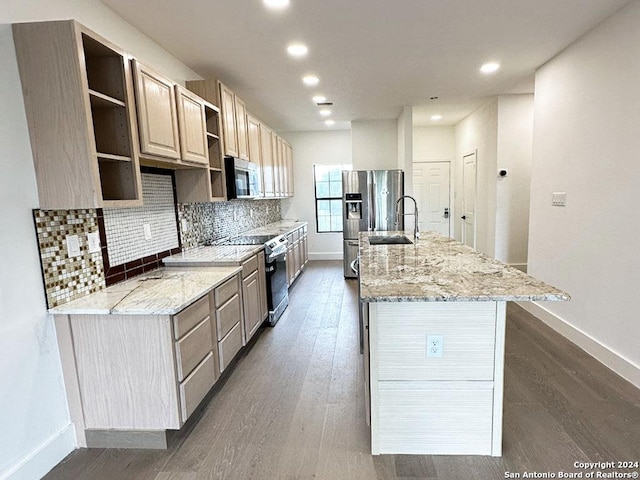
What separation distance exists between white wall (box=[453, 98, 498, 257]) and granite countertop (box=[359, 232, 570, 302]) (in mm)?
2688

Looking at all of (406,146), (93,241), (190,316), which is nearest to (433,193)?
(406,146)

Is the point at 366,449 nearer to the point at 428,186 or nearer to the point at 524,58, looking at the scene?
the point at 524,58

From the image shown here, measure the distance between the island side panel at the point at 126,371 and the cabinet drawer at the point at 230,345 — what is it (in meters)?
0.61

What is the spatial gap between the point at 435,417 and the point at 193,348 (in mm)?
1382

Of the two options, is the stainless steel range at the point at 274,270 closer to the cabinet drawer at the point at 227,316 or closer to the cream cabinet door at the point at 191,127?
the cabinet drawer at the point at 227,316

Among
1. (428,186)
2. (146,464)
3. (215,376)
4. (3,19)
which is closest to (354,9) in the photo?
(3,19)

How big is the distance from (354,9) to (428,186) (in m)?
4.92

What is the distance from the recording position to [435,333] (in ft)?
5.62

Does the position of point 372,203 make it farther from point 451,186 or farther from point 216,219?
point 216,219

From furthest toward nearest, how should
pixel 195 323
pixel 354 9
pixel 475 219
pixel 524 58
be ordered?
pixel 475 219 → pixel 524 58 → pixel 354 9 → pixel 195 323

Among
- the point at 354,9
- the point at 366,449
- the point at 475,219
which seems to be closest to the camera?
the point at 366,449

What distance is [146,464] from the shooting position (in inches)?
71.4

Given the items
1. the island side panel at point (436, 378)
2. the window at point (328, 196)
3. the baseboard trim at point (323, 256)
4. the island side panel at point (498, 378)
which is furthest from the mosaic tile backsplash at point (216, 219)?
the island side panel at point (498, 378)

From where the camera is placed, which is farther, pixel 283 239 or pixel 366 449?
pixel 283 239
